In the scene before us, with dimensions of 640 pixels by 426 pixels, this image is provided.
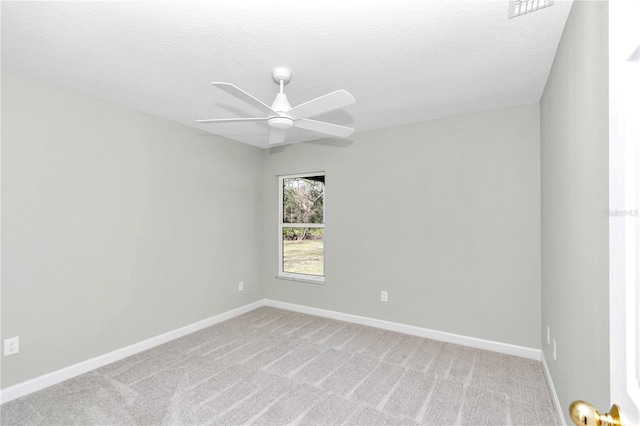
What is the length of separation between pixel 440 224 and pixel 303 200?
199 centimetres

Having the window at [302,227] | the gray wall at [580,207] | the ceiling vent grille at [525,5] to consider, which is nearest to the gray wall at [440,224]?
the window at [302,227]

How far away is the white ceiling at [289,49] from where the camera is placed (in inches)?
65.8

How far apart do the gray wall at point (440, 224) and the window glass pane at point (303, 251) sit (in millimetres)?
257

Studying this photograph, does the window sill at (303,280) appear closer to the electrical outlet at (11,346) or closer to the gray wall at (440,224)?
the gray wall at (440,224)

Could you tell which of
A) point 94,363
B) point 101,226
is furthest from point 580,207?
point 94,363

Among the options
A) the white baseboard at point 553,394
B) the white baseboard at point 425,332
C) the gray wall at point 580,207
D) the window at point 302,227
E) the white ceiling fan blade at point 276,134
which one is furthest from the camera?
the window at point 302,227

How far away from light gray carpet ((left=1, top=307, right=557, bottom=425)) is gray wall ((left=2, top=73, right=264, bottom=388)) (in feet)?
1.28

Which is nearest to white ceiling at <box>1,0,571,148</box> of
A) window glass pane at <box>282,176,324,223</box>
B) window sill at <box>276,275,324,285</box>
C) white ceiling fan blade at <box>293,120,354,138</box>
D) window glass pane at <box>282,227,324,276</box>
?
white ceiling fan blade at <box>293,120,354,138</box>

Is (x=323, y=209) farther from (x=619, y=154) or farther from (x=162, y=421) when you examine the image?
(x=619, y=154)

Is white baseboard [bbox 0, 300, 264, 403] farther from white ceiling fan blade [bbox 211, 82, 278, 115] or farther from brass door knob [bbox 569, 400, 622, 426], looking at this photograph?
brass door knob [bbox 569, 400, 622, 426]

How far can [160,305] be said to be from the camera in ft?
10.8

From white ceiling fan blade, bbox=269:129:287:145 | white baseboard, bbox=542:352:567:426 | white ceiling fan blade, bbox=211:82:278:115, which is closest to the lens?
white ceiling fan blade, bbox=211:82:278:115

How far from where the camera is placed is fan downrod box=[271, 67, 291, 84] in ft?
7.30

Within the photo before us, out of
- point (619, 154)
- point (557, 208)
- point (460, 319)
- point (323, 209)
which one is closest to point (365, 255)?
point (323, 209)
